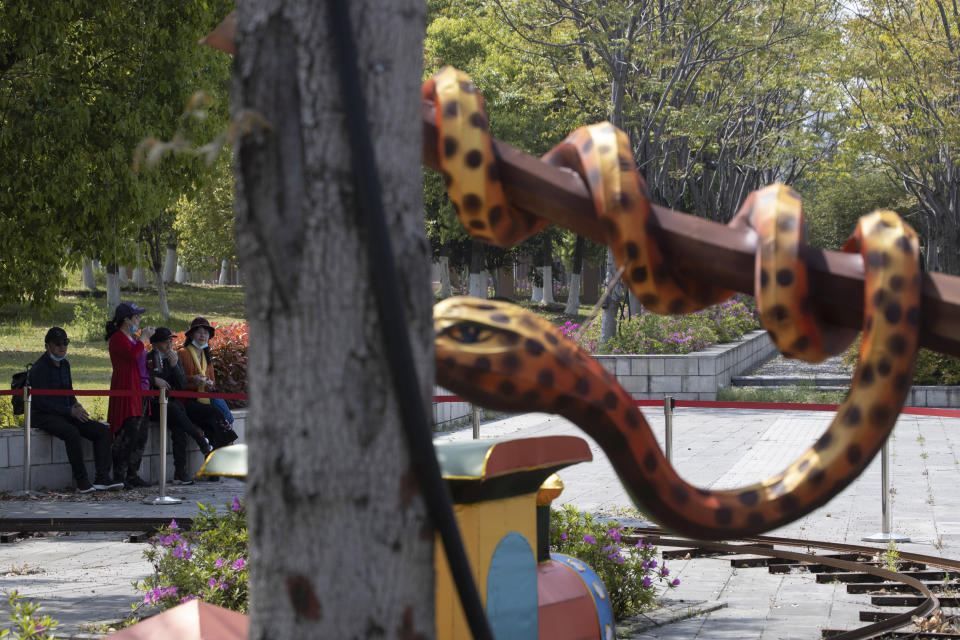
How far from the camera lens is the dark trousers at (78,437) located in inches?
438

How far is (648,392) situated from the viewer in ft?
65.7

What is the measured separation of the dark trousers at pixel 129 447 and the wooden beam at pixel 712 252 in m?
9.83

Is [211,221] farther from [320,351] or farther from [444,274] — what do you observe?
[320,351]

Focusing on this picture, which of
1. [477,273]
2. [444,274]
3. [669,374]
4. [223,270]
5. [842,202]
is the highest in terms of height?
[842,202]

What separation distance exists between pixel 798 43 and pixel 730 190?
29.9 feet

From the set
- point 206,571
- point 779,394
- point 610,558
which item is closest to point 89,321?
point 779,394

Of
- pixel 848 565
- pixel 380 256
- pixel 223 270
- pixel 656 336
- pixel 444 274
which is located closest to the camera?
pixel 380 256

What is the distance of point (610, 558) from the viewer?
6484 millimetres

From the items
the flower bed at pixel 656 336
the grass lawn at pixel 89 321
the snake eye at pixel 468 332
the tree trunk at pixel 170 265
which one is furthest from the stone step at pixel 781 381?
the tree trunk at pixel 170 265

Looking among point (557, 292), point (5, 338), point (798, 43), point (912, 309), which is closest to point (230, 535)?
point (912, 309)

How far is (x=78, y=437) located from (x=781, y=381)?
589 inches

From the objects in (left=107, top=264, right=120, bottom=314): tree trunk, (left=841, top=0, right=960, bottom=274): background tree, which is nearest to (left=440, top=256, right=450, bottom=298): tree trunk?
(left=107, top=264, right=120, bottom=314): tree trunk

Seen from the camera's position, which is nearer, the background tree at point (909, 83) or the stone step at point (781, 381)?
the background tree at point (909, 83)

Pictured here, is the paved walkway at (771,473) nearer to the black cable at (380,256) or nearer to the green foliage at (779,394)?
the green foliage at (779,394)
